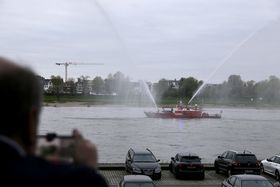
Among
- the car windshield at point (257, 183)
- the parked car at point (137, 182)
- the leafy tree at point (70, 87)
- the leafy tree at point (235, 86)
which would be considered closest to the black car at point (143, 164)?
the parked car at point (137, 182)

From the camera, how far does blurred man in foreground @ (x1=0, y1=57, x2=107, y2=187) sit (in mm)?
1650

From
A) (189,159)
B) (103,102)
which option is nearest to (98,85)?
(103,102)

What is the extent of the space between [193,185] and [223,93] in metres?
114

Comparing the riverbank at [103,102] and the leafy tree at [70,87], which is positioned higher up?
the leafy tree at [70,87]

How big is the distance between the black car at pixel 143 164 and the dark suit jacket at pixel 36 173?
25493mm

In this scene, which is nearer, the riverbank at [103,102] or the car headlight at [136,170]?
the car headlight at [136,170]

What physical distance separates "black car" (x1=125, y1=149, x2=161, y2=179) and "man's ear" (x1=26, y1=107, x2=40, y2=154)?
25362mm

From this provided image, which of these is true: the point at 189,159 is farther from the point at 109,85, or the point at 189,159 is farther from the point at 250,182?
the point at 109,85

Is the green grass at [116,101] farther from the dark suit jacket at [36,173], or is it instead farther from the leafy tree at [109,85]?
the dark suit jacket at [36,173]

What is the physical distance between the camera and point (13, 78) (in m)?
1.75

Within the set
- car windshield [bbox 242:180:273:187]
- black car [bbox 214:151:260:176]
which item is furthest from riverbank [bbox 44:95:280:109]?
car windshield [bbox 242:180:273:187]

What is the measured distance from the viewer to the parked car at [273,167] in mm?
28434

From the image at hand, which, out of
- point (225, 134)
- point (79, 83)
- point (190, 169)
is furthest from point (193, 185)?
point (79, 83)

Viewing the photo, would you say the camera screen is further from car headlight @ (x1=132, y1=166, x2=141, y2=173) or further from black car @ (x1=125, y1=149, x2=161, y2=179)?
car headlight @ (x1=132, y1=166, x2=141, y2=173)
